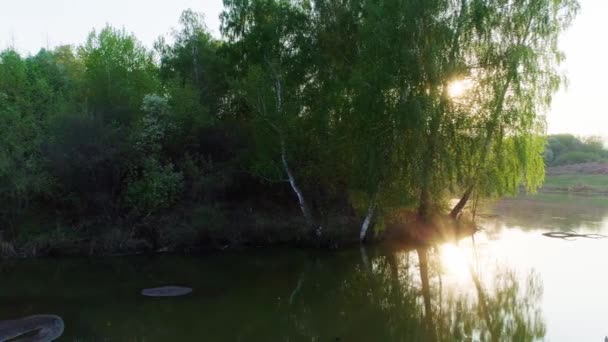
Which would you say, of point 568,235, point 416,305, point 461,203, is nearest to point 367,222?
point 461,203

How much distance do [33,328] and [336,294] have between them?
9.40 metres

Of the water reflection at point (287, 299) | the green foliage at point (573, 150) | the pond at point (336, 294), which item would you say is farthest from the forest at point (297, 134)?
the green foliage at point (573, 150)

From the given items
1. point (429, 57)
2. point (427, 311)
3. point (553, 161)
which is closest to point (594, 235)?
point (429, 57)

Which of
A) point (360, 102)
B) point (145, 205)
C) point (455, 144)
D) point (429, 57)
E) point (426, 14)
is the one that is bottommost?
point (145, 205)

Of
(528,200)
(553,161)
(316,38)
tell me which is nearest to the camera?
(316,38)

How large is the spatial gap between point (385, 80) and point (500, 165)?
733cm

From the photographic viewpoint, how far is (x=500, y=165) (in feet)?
75.4

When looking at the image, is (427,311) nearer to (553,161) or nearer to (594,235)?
(594,235)

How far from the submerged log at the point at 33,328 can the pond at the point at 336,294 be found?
17.5 inches

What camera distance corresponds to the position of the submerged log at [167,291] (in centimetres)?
1656

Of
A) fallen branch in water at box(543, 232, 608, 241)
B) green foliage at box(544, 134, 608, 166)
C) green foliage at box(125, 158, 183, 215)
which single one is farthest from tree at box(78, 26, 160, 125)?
green foliage at box(544, 134, 608, 166)

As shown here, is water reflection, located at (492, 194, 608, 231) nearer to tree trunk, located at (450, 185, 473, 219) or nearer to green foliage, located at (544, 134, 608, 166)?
tree trunk, located at (450, 185, 473, 219)

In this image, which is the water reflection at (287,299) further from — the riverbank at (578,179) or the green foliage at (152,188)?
the riverbank at (578,179)

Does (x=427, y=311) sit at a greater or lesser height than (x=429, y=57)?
lesser
